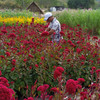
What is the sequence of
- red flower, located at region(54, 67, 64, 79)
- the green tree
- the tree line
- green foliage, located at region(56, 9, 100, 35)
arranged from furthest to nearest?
1. the green tree
2. the tree line
3. green foliage, located at region(56, 9, 100, 35)
4. red flower, located at region(54, 67, 64, 79)

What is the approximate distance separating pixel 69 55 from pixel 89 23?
8.06 meters

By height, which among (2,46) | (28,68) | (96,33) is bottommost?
(96,33)

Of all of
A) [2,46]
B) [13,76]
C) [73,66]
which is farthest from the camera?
[2,46]

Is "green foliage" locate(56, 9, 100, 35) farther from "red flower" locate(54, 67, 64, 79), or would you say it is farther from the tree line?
the tree line

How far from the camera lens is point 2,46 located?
3834 mm

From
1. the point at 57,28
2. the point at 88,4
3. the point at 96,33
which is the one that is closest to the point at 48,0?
the point at 88,4

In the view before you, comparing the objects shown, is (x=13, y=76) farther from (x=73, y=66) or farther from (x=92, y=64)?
(x=92, y=64)

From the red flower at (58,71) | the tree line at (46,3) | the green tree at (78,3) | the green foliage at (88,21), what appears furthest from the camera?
the green tree at (78,3)

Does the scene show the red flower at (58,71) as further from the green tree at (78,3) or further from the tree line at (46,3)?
the green tree at (78,3)

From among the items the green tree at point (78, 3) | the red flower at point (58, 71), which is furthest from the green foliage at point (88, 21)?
the green tree at point (78, 3)

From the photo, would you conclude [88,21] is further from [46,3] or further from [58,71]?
[46,3]

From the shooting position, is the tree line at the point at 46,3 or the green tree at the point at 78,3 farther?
the green tree at the point at 78,3

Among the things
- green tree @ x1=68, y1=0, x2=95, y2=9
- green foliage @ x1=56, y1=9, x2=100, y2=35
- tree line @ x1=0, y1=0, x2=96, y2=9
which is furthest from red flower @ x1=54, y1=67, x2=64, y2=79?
green tree @ x1=68, y1=0, x2=95, y2=9

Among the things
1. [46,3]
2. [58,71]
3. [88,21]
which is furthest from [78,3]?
[58,71]
